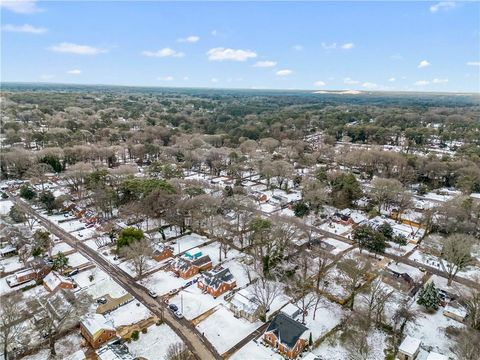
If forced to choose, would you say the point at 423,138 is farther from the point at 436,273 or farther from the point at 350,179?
the point at 436,273

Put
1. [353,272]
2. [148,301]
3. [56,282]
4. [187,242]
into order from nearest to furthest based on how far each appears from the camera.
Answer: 1. [353,272]
2. [148,301]
3. [56,282]
4. [187,242]

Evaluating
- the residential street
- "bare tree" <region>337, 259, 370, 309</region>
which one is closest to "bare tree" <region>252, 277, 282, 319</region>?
the residential street

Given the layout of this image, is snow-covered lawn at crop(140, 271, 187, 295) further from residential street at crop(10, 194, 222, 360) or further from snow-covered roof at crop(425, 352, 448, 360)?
snow-covered roof at crop(425, 352, 448, 360)

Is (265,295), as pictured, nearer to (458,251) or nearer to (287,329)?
(287,329)

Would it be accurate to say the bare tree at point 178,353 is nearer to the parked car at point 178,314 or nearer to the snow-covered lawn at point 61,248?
the parked car at point 178,314

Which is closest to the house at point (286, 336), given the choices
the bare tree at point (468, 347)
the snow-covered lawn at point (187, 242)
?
the bare tree at point (468, 347)

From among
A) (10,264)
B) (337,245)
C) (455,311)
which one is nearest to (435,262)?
(455,311)

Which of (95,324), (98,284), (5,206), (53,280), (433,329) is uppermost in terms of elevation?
(95,324)
